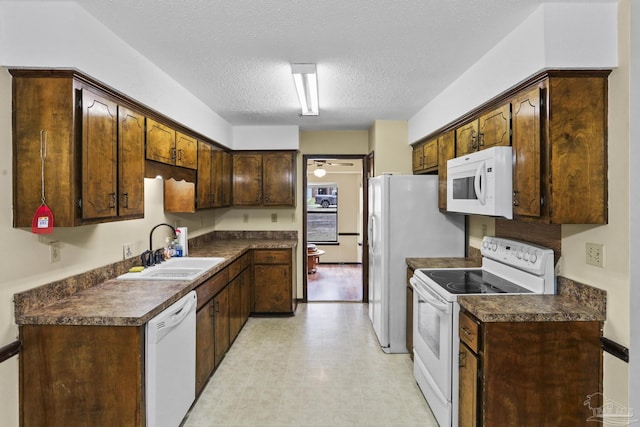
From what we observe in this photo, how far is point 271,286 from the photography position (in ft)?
15.3

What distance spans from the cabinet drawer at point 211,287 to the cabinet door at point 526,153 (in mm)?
2242

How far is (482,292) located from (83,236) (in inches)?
102

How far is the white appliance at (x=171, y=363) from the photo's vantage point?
193 cm

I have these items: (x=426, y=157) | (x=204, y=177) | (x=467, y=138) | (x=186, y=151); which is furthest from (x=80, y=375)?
(x=426, y=157)

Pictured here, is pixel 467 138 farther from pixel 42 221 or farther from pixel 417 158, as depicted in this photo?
pixel 42 221

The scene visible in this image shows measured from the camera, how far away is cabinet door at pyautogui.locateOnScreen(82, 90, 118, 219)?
198cm

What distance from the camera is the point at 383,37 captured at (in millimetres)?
2279

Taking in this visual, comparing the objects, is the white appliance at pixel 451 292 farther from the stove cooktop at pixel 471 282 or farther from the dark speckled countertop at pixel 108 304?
the dark speckled countertop at pixel 108 304

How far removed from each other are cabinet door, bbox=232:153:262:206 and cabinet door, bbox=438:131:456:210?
241 cm

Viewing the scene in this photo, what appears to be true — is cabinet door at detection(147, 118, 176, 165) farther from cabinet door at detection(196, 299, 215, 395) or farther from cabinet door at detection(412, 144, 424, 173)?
cabinet door at detection(412, 144, 424, 173)

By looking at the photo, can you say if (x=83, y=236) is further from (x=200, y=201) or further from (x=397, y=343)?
(x=397, y=343)

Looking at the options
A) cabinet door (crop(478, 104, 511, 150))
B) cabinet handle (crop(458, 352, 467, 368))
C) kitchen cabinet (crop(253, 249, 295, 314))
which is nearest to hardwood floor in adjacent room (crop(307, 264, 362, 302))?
kitchen cabinet (crop(253, 249, 295, 314))

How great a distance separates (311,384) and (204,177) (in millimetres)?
2331

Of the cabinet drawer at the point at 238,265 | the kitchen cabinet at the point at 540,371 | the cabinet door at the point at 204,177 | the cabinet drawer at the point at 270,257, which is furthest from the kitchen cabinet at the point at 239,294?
the kitchen cabinet at the point at 540,371
